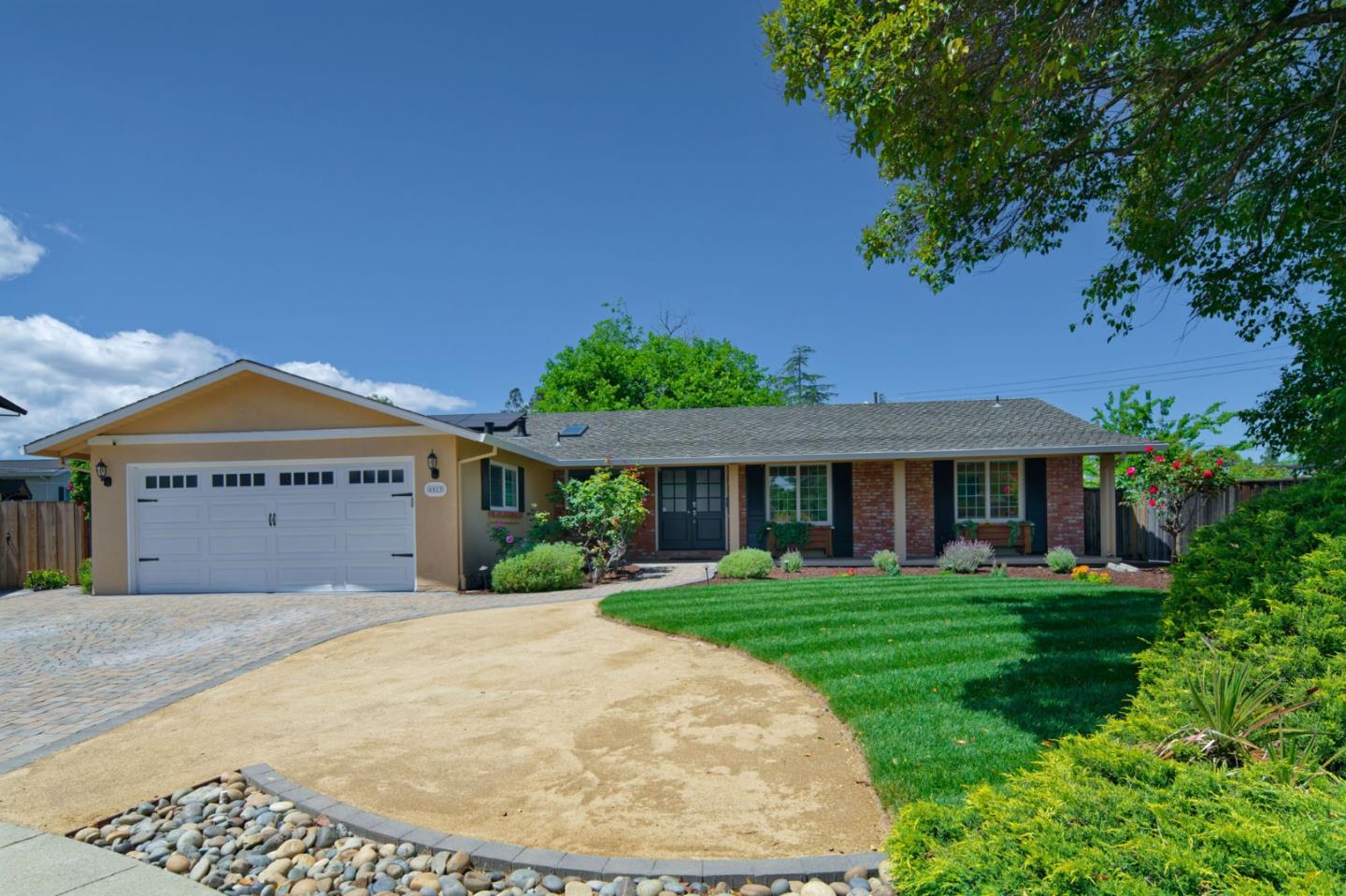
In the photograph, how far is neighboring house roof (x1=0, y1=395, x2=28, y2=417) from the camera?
1191cm

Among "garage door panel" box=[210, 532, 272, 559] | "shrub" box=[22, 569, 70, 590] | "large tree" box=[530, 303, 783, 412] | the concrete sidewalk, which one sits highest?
"large tree" box=[530, 303, 783, 412]

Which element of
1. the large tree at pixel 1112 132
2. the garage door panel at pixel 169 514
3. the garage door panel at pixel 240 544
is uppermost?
the large tree at pixel 1112 132

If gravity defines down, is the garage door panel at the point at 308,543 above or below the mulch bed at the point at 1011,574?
above

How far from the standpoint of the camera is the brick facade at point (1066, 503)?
1498 cm

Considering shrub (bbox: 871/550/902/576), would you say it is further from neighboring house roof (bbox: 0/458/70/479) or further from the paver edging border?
neighboring house roof (bbox: 0/458/70/479)

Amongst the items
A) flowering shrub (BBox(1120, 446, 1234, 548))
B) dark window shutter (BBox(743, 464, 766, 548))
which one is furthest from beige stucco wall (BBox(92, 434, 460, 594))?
flowering shrub (BBox(1120, 446, 1234, 548))

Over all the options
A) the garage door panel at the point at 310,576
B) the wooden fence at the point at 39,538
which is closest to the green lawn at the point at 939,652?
the garage door panel at the point at 310,576

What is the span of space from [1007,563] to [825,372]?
43.4 metres

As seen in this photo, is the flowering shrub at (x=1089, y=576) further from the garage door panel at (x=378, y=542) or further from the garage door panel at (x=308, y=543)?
the garage door panel at (x=308, y=543)

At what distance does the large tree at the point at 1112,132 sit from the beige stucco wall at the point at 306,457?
8156mm

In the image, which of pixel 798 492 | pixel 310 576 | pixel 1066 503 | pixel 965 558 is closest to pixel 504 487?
pixel 310 576

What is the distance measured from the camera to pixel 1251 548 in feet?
11.1

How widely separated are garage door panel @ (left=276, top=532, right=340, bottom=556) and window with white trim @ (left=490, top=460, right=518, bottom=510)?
9.37 ft

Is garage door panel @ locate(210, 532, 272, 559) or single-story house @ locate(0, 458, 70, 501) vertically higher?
single-story house @ locate(0, 458, 70, 501)
